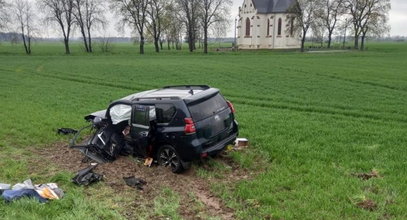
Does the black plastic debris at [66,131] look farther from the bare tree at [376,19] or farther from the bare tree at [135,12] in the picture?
the bare tree at [376,19]

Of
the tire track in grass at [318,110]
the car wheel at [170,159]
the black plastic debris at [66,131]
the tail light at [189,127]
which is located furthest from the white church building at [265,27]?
the tail light at [189,127]

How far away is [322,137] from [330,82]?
1362cm

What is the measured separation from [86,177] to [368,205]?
4.83 m

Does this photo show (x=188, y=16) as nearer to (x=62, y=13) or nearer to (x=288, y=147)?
(x=62, y=13)

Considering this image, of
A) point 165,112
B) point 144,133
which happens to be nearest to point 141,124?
point 144,133

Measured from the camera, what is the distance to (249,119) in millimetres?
11805

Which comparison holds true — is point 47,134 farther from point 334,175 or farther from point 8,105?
point 334,175

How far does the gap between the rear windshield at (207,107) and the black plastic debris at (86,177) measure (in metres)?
2.16

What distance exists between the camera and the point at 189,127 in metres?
6.62

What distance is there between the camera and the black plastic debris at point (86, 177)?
6.41m

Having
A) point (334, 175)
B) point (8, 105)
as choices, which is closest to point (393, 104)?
point (334, 175)

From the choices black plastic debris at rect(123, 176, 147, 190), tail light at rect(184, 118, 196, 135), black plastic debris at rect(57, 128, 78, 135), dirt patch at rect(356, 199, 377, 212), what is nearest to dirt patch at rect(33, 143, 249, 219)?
black plastic debris at rect(123, 176, 147, 190)

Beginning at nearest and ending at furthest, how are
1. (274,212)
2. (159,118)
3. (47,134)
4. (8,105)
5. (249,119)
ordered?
(274,212), (159,118), (47,134), (249,119), (8,105)

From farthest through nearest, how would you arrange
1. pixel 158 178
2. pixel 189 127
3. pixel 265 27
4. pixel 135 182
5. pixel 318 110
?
1. pixel 265 27
2. pixel 318 110
3. pixel 158 178
4. pixel 189 127
5. pixel 135 182
